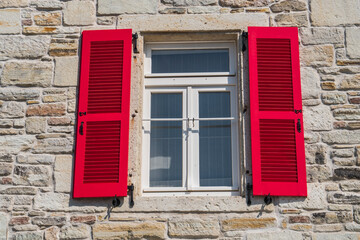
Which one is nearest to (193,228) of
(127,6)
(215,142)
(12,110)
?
(215,142)

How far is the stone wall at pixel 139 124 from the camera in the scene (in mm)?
3986

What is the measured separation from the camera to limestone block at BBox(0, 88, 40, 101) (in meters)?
4.38

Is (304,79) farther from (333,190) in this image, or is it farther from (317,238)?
(317,238)

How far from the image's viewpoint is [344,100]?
14.0ft

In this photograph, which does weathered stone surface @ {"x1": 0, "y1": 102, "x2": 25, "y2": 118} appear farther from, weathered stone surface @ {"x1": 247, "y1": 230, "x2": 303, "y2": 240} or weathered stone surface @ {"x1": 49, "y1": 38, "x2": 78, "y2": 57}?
weathered stone surface @ {"x1": 247, "y1": 230, "x2": 303, "y2": 240}

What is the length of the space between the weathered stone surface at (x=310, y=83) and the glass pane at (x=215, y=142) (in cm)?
68

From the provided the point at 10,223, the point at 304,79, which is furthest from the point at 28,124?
the point at 304,79

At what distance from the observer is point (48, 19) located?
181 inches

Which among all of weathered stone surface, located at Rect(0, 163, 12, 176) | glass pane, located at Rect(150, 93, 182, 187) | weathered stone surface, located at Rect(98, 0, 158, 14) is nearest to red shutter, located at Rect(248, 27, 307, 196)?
glass pane, located at Rect(150, 93, 182, 187)

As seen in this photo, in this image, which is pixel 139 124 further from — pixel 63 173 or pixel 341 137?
pixel 341 137

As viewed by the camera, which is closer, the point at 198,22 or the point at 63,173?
the point at 63,173

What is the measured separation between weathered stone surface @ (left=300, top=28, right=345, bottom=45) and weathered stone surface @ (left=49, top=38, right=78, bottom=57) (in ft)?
6.89

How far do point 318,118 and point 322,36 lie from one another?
79cm

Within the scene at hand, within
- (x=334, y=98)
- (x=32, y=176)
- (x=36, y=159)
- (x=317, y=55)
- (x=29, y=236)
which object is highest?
(x=317, y=55)
